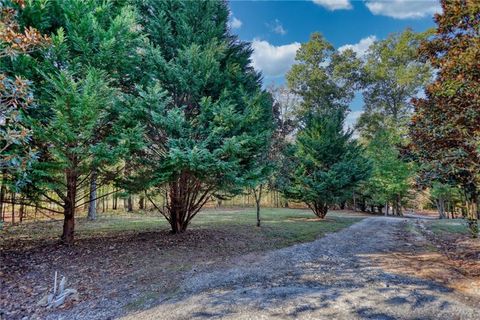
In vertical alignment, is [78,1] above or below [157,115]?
above

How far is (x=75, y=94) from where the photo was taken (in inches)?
185

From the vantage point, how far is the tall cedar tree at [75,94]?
4.81 m

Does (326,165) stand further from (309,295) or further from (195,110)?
(309,295)

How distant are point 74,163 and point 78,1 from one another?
352 cm

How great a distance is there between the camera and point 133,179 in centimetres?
635

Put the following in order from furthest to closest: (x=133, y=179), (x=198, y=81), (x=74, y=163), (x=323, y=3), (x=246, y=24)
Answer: (x=323, y=3) < (x=246, y=24) < (x=198, y=81) < (x=133, y=179) < (x=74, y=163)

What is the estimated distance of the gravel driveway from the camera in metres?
3.26

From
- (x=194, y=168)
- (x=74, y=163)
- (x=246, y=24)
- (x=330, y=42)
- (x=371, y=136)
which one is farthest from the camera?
(x=371, y=136)

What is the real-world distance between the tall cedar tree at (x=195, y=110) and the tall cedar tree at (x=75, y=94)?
78cm

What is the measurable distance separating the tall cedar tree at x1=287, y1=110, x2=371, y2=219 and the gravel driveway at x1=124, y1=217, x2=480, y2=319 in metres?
7.44

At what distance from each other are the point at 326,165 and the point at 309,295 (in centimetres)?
1071

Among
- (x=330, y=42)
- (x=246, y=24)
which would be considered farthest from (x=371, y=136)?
(x=246, y=24)

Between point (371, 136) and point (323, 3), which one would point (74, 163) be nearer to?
point (323, 3)

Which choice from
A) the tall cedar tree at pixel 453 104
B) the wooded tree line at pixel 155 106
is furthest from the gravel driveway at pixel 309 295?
the tall cedar tree at pixel 453 104
